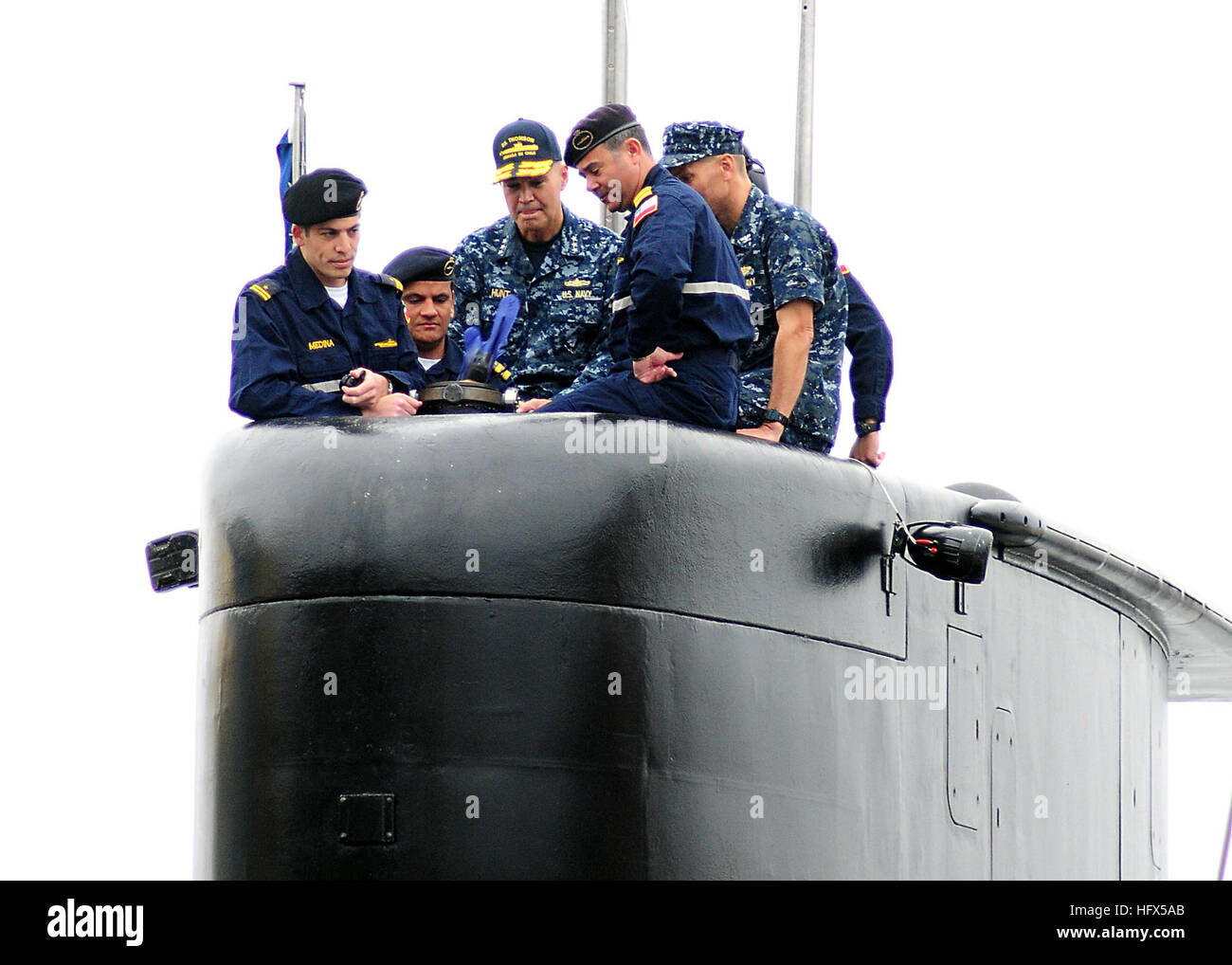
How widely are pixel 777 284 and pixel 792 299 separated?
0.11 metres

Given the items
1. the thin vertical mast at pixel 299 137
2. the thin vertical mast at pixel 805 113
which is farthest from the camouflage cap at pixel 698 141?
the thin vertical mast at pixel 805 113

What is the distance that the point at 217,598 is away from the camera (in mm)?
5945

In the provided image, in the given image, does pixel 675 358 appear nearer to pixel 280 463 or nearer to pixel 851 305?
pixel 280 463

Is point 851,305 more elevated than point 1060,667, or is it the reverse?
point 851,305

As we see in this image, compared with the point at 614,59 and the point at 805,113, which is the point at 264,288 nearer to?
the point at 614,59

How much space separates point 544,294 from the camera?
8055 mm

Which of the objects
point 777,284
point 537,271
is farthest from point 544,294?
point 777,284

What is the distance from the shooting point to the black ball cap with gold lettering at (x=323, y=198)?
6.87m

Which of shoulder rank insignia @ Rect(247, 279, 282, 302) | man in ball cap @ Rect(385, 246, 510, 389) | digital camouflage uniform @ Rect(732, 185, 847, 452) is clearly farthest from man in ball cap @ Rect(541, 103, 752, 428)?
man in ball cap @ Rect(385, 246, 510, 389)

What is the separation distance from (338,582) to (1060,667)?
10.7 feet

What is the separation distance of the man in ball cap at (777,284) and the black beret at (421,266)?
101 centimetres
